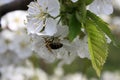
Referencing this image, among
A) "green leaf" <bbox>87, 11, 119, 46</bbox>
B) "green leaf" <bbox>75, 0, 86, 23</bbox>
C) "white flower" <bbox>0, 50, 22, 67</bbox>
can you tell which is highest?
"green leaf" <bbox>75, 0, 86, 23</bbox>

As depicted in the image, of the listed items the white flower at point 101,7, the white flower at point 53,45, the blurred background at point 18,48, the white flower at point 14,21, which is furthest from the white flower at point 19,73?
the white flower at point 101,7

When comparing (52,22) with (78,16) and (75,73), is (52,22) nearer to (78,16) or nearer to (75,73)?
(78,16)

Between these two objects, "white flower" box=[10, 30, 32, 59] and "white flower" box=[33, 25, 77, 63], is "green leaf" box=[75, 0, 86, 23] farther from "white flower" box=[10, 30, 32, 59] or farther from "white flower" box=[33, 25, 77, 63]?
"white flower" box=[10, 30, 32, 59]

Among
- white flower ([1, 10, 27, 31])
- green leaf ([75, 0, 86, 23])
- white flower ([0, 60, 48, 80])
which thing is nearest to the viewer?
green leaf ([75, 0, 86, 23])

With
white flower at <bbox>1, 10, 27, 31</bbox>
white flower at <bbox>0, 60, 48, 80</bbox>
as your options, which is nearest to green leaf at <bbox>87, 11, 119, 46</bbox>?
white flower at <bbox>1, 10, 27, 31</bbox>

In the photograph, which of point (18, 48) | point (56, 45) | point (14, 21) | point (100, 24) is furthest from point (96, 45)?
point (18, 48)

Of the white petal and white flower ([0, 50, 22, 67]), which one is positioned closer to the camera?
the white petal

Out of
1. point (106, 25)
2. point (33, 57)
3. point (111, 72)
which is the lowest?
point (111, 72)

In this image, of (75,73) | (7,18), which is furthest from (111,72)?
(7,18)
